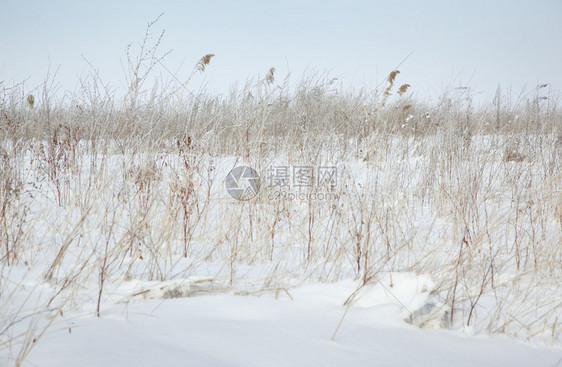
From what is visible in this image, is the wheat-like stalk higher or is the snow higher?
the wheat-like stalk

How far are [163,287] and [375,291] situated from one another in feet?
3.31

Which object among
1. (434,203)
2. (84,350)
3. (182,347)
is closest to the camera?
(84,350)

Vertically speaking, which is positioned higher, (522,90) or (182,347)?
(522,90)

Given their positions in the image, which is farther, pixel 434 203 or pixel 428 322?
pixel 434 203

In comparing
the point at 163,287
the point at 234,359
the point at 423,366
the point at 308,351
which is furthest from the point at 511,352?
the point at 163,287

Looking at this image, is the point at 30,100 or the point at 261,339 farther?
the point at 30,100

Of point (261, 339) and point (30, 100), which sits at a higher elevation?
point (30, 100)

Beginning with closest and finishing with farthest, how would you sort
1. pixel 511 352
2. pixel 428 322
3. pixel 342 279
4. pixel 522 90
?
pixel 511 352
pixel 428 322
pixel 342 279
pixel 522 90

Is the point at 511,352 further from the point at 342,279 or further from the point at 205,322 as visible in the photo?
the point at 205,322

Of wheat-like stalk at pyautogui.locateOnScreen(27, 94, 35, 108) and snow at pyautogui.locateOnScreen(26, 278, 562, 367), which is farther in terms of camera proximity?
wheat-like stalk at pyautogui.locateOnScreen(27, 94, 35, 108)

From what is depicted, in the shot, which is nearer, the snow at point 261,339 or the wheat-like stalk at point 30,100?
the snow at point 261,339

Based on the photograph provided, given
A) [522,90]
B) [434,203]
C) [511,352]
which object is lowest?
[511,352]

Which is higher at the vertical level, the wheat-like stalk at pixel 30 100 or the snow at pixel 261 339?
the wheat-like stalk at pixel 30 100

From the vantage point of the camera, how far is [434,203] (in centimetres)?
378
